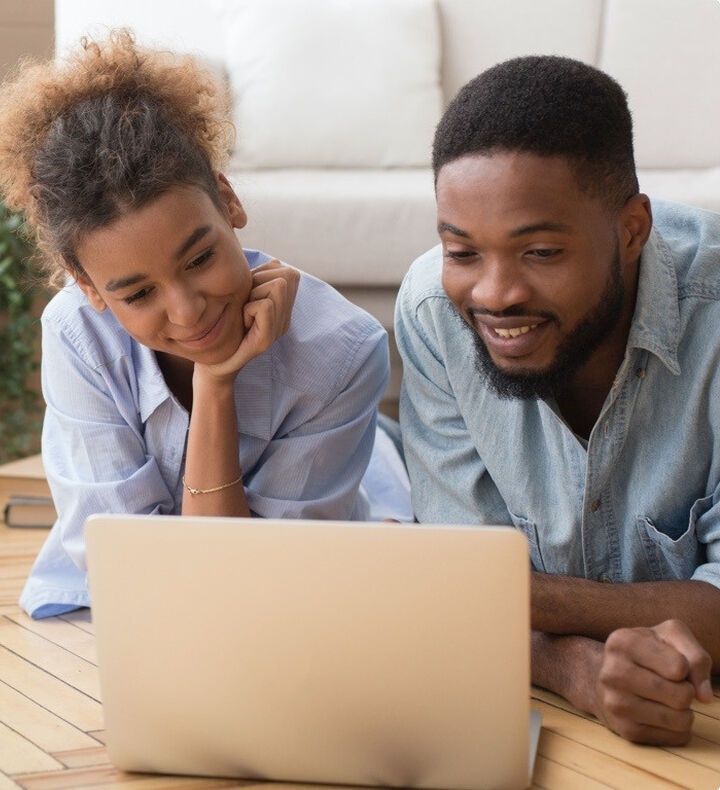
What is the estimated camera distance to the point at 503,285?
155cm

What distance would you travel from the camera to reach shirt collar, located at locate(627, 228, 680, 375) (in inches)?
65.8

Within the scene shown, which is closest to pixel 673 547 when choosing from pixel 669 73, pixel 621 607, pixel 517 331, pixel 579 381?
pixel 621 607

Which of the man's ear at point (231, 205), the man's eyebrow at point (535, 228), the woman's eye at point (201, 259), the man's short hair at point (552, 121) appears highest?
the man's short hair at point (552, 121)

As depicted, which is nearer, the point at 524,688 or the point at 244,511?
the point at 524,688

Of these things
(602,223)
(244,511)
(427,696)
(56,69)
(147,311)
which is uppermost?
(56,69)

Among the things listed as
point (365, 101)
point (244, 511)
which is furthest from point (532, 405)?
point (365, 101)

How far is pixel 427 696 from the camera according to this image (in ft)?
4.04

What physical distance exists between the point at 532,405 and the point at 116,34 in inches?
34.3

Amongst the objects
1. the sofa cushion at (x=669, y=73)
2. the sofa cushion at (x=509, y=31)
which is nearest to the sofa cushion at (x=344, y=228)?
the sofa cushion at (x=509, y=31)

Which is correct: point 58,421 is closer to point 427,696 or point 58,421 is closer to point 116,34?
point 116,34

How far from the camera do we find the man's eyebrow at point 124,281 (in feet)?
5.67

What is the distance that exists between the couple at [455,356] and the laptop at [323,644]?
10.4 inches

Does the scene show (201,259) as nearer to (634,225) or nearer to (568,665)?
(634,225)

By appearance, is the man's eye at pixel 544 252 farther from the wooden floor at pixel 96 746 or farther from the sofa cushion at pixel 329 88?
the sofa cushion at pixel 329 88
